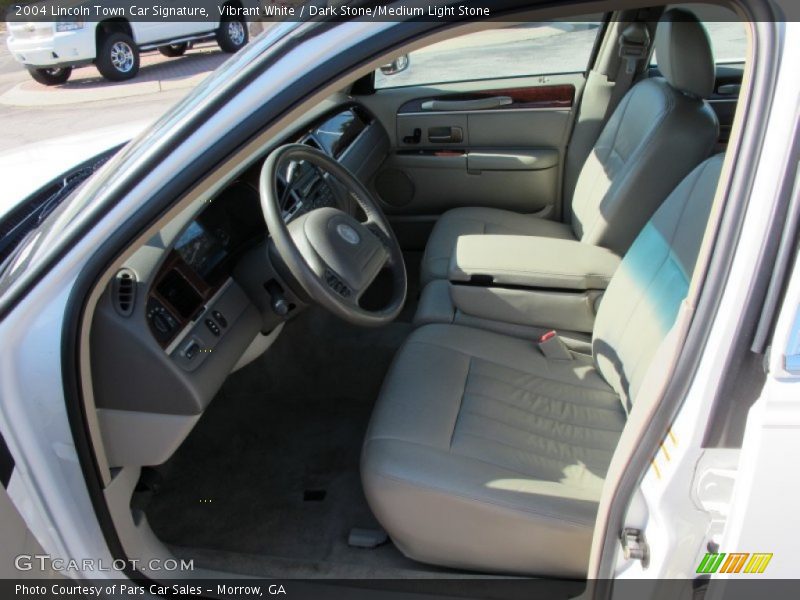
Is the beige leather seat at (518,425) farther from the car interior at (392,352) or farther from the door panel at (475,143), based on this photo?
the door panel at (475,143)

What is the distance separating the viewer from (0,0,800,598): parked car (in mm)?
990

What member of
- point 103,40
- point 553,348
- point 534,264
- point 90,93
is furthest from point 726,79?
point 103,40

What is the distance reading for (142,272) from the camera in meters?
1.38

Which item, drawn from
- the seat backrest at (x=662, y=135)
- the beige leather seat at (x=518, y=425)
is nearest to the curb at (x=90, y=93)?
the seat backrest at (x=662, y=135)

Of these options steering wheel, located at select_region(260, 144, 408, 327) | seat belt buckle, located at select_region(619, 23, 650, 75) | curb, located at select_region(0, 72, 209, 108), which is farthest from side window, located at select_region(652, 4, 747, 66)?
curb, located at select_region(0, 72, 209, 108)

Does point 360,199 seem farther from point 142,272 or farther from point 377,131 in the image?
point 377,131

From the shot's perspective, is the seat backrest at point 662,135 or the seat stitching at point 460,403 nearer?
the seat stitching at point 460,403

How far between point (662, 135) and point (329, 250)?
1228 millimetres

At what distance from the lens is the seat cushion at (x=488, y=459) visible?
1.38 meters

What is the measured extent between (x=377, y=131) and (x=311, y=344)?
1221mm

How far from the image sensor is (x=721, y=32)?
2.44 m

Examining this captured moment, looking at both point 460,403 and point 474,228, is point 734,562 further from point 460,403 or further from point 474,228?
point 474,228

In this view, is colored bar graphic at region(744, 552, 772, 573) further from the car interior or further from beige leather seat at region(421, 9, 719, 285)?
beige leather seat at region(421, 9, 719, 285)

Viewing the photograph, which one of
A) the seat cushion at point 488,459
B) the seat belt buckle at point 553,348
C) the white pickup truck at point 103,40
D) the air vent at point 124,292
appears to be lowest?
the white pickup truck at point 103,40
